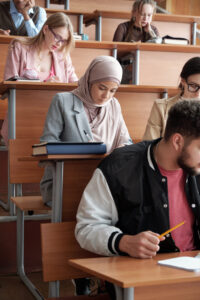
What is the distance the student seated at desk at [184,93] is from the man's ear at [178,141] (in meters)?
0.78

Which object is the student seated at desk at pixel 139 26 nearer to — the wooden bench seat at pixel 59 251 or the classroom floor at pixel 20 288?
the classroom floor at pixel 20 288

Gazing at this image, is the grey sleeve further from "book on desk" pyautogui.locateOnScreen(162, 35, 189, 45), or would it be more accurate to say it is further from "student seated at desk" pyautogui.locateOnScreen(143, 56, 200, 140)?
"book on desk" pyautogui.locateOnScreen(162, 35, 189, 45)

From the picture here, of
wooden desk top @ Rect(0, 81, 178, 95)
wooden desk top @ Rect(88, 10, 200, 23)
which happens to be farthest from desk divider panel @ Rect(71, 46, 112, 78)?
wooden desk top @ Rect(88, 10, 200, 23)

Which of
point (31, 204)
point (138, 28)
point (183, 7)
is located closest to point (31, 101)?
point (31, 204)

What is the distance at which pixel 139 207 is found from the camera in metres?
1.46

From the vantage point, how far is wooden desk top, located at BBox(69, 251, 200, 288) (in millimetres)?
994

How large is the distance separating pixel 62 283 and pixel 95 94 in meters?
0.93

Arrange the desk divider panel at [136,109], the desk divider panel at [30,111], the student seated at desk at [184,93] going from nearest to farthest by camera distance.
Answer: the student seated at desk at [184,93]
the desk divider panel at [30,111]
the desk divider panel at [136,109]

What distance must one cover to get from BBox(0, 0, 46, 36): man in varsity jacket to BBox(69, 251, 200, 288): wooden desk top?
314cm

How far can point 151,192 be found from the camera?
4.79ft

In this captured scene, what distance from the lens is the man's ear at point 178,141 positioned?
1.40m

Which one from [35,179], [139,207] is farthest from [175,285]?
[35,179]

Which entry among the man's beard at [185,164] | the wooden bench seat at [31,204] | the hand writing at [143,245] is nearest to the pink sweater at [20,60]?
the wooden bench seat at [31,204]

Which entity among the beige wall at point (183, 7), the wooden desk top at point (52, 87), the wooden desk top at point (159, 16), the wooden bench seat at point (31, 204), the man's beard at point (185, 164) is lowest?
the wooden bench seat at point (31, 204)
